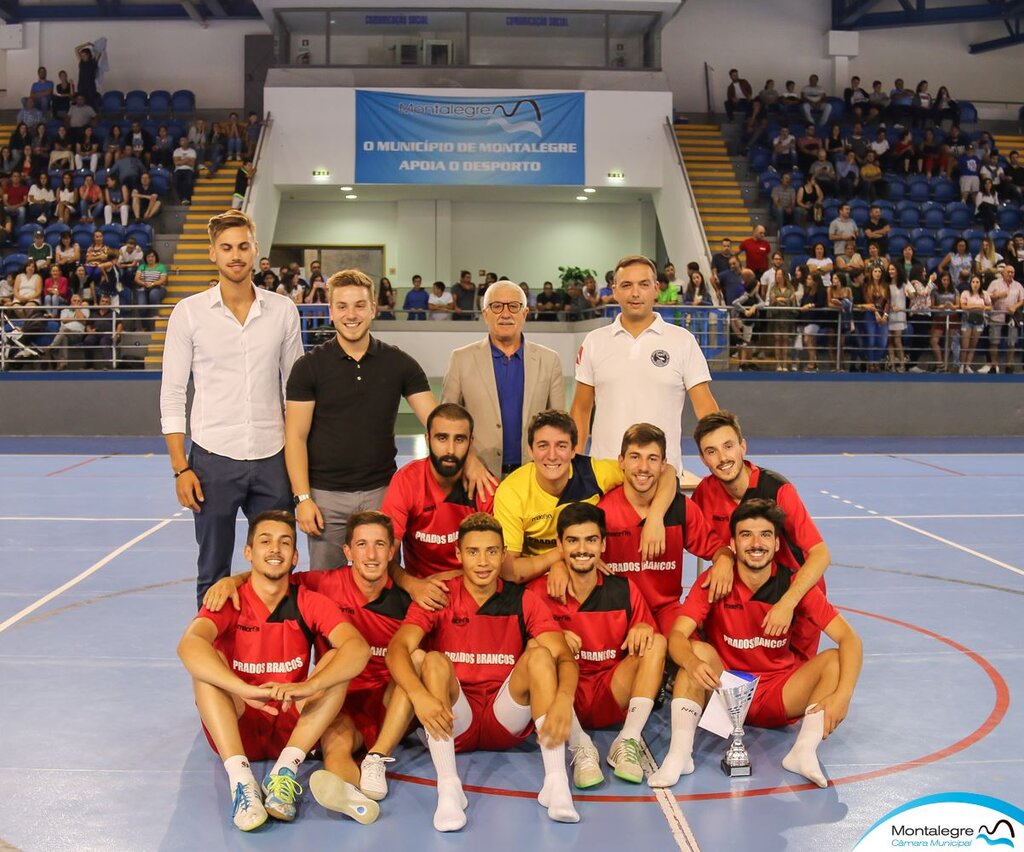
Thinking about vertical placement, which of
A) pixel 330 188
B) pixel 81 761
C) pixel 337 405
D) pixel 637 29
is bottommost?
pixel 81 761

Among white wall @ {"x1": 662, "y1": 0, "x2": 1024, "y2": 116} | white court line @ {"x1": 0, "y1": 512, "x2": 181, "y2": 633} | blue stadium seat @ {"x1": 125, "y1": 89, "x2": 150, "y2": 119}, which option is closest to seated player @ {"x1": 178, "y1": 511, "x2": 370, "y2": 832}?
white court line @ {"x1": 0, "y1": 512, "x2": 181, "y2": 633}

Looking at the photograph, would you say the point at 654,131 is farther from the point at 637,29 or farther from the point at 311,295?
the point at 311,295

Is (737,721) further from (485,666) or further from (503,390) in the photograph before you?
(503,390)

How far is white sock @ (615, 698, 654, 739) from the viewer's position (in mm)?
4266

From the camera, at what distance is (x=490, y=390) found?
5.29m

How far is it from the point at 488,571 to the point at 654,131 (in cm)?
1867

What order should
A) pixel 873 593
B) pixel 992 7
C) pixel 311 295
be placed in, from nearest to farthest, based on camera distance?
1. pixel 873 593
2. pixel 311 295
3. pixel 992 7

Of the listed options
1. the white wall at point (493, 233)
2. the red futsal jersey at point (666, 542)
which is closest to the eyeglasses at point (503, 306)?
the red futsal jersey at point (666, 542)

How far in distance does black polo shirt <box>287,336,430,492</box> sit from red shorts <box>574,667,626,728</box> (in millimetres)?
1305

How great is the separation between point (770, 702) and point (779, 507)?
820mm

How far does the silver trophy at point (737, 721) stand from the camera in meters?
4.09

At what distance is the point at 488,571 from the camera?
4.30 m

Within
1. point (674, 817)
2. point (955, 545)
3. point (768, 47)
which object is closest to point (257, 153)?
point (768, 47)

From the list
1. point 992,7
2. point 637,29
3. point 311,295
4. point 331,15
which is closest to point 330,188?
point 331,15
